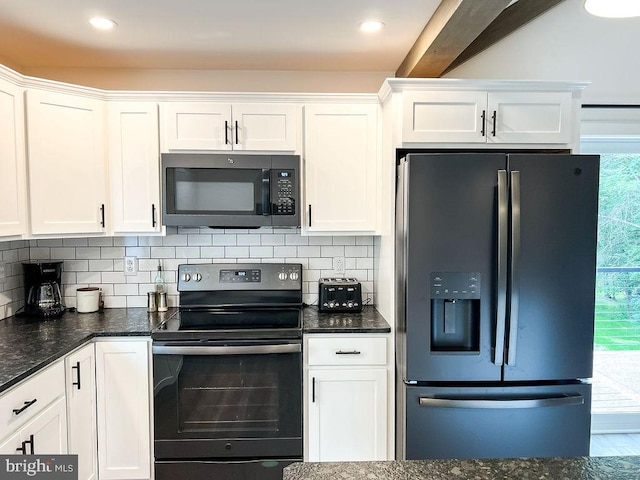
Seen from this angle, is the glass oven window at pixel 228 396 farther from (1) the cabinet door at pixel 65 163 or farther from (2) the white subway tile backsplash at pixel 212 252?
(1) the cabinet door at pixel 65 163

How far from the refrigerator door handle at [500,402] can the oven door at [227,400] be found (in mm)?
707

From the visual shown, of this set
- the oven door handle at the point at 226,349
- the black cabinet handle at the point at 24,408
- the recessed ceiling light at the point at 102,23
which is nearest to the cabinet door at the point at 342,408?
the oven door handle at the point at 226,349

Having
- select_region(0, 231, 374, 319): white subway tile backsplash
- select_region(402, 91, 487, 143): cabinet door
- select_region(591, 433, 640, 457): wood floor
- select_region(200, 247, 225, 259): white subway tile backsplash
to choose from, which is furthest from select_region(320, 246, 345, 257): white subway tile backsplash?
select_region(591, 433, 640, 457): wood floor

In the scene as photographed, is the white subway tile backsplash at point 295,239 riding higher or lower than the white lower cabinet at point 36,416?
higher

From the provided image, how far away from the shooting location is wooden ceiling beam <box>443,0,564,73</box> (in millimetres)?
2391

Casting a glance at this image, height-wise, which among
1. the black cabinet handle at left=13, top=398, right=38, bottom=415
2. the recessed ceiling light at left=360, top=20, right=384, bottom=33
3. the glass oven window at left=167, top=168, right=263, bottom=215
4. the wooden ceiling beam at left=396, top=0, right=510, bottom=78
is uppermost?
the recessed ceiling light at left=360, top=20, right=384, bottom=33

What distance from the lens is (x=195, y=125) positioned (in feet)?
7.81

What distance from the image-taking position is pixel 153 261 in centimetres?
271

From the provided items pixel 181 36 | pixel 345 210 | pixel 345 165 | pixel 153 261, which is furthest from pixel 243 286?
pixel 181 36

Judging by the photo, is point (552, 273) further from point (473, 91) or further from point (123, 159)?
point (123, 159)

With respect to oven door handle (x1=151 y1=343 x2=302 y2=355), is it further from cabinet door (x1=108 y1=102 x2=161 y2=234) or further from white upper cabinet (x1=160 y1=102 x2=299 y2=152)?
white upper cabinet (x1=160 y1=102 x2=299 y2=152)

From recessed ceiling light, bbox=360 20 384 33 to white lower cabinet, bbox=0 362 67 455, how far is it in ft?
7.17

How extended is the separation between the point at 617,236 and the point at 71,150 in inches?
138

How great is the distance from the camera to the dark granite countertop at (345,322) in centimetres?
220
